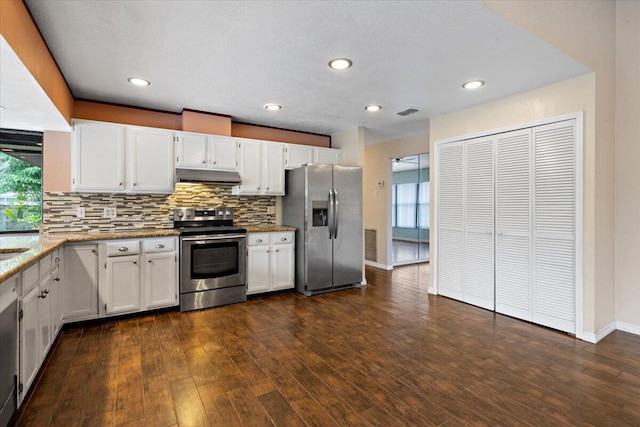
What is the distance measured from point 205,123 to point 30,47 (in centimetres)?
218

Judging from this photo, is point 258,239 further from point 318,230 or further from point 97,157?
point 97,157

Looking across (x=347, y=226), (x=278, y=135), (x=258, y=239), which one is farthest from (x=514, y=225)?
(x=278, y=135)

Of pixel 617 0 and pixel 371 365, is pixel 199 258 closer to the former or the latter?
pixel 371 365

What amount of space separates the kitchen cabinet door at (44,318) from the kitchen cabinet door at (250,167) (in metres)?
2.35

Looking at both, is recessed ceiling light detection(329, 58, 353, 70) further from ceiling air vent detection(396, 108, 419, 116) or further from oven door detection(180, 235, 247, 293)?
oven door detection(180, 235, 247, 293)

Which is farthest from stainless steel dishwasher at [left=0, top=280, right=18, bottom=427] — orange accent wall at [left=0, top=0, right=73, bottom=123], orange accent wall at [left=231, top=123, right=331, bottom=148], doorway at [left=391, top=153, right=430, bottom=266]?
doorway at [left=391, top=153, right=430, bottom=266]

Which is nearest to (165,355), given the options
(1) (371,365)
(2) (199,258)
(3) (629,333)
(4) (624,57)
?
(2) (199,258)

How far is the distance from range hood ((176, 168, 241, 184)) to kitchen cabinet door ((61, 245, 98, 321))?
3.90ft

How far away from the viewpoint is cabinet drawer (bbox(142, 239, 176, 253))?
3502 mm

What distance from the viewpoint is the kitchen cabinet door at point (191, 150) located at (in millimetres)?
3928

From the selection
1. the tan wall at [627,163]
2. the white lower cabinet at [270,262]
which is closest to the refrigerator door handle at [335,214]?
the white lower cabinet at [270,262]

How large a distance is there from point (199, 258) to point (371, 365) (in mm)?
2340

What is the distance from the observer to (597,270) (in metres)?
2.99

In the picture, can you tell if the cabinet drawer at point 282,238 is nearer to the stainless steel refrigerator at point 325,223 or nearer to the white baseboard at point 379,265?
the stainless steel refrigerator at point 325,223
